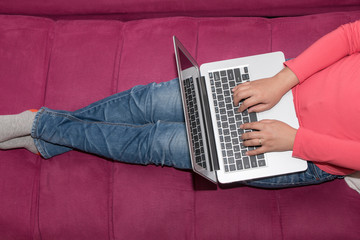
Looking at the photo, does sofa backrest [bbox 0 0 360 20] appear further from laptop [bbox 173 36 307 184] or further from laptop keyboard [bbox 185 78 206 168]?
laptop keyboard [bbox 185 78 206 168]

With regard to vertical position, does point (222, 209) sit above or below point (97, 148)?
below

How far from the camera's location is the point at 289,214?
124cm

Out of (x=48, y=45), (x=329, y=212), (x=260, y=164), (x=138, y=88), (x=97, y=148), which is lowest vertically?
(x=329, y=212)

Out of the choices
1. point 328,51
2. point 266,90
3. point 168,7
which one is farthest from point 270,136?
point 168,7

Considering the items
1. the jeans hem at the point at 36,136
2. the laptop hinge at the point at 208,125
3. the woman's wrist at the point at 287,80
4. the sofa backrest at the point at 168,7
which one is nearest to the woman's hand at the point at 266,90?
the woman's wrist at the point at 287,80

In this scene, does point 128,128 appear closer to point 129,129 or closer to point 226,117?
point 129,129

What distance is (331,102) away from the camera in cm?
101

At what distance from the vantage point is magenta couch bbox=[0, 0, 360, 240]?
1.25m

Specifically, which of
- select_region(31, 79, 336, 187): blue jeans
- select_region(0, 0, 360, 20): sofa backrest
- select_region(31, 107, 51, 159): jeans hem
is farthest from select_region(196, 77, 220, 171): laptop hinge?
select_region(31, 107, 51, 159): jeans hem

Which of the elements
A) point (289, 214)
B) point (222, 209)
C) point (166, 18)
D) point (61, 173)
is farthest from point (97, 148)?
point (289, 214)

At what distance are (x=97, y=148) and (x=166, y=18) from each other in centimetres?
68

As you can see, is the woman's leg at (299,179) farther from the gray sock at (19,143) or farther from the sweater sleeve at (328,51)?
the gray sock at (19,143)

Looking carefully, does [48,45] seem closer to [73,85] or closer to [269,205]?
[73,85]

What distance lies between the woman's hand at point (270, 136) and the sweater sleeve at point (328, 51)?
0.60 feet
